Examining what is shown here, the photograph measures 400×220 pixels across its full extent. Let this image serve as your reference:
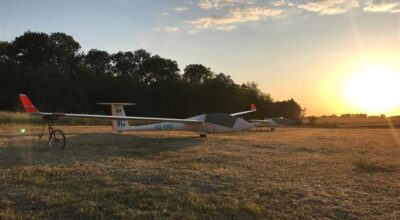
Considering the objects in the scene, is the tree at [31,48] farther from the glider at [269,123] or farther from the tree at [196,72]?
the glider at [269,123]

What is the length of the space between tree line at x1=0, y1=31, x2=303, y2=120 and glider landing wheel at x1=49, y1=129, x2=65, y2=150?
158 ft

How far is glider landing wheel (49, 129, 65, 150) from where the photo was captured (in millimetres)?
14745

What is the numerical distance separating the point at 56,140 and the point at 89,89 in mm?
60030

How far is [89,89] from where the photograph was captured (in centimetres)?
7300

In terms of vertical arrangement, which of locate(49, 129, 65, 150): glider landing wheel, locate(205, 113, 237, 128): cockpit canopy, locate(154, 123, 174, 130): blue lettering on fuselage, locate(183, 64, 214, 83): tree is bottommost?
locate(49, 129, 65, 150): glider landing wheel

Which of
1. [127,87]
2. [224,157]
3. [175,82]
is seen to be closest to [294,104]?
[175,82]

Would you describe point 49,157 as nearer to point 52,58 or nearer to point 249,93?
point 249,93

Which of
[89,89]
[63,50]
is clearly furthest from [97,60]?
[89,89]

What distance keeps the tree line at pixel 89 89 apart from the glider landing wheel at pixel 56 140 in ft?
158

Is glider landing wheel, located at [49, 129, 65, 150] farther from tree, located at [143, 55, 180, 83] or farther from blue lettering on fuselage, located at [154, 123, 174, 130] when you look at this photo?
tree, located at [143, 55, 180, 83]

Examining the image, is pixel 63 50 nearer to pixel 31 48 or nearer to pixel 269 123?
pixel 31 48

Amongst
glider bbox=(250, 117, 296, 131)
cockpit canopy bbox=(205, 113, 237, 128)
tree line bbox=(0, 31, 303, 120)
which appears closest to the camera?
cockpit canopy bbox=(205, 113, 237, 128)

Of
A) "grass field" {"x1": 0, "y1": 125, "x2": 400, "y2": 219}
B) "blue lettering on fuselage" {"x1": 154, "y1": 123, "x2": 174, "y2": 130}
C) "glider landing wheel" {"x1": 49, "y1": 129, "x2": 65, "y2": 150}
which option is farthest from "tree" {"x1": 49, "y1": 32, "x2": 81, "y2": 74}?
"grass field" {"x1": 0, "y1": 125, "x2": 400, "y2": 219}

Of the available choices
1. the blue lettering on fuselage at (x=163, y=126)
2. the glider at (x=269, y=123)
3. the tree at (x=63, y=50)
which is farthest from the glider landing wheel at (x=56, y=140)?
the tree at (x=63, y=50)
